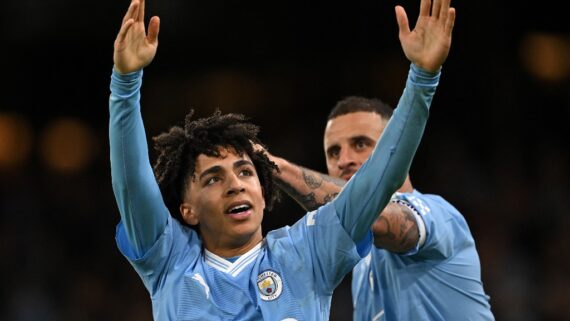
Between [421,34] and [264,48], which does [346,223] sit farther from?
[264,48]

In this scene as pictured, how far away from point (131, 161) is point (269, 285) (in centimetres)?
63

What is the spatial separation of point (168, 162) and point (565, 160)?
631 centimetres

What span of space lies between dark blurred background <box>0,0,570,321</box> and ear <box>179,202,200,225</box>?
5.22 metres

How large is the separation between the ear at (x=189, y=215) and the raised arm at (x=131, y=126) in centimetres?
32

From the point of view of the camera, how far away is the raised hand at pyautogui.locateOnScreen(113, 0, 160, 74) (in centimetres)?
290

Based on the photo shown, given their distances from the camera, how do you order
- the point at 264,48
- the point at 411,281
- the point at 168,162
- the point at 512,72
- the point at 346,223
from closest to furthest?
the point at 346,223
the point at 168,162
the point at 411,281
the point at 512,72
the point at 264,48

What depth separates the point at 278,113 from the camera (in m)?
11.1

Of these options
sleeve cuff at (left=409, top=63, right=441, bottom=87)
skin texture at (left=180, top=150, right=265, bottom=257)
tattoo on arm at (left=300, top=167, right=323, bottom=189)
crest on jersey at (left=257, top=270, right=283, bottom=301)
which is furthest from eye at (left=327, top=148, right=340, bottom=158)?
sleeve cuff at (left=409, top=63, right=441, bottom=87)

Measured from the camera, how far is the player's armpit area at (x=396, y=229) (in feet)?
11.9

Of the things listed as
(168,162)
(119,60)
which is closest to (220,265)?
(168,162)

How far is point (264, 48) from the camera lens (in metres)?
11.2

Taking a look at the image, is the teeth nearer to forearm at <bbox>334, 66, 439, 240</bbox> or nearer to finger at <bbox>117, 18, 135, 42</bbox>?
forearm at <bbox>334, 66, 439, 240</bbox>

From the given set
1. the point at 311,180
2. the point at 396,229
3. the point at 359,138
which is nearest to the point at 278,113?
the point at 359,138

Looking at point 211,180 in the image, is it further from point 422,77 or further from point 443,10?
point 443,10
